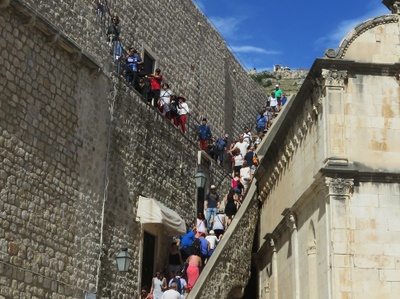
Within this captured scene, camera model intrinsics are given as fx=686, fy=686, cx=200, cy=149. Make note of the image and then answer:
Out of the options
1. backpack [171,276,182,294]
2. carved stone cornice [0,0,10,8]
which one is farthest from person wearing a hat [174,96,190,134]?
carved stone cornice [0,0,10,8]

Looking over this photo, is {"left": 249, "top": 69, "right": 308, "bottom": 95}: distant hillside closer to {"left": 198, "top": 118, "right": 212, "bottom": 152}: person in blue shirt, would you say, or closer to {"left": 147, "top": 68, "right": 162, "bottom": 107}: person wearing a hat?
{"left": 198, "top": 118, "right": 212, "bottom": 152}: person in blue shirt

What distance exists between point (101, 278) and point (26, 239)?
315cm

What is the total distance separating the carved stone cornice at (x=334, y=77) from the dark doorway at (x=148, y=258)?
6965 mm

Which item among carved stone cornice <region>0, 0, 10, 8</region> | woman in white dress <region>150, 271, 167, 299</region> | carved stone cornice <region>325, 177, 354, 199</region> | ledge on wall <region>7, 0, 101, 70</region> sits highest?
ledge on wall <region>7, 0, 101, 70</region>

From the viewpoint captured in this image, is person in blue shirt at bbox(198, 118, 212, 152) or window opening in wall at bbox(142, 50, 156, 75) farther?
person in blue shirt at bbox(198, 118, 212, 152)

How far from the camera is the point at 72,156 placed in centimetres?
1512

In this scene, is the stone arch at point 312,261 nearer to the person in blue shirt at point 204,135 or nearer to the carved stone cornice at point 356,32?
the carved stone cornice at point 356,32

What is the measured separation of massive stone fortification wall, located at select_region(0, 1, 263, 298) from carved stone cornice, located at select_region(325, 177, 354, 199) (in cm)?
558

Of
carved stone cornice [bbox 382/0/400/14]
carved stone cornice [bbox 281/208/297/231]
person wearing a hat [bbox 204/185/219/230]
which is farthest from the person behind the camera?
person wearing a hat [bbox 204/185/219/230]

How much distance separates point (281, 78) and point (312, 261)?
57.9 metres

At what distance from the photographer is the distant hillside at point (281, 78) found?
66.4 meters

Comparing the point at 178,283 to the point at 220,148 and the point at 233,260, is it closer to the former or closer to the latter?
the point at 233,260

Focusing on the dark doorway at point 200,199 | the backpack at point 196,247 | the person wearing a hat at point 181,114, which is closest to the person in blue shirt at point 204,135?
the person wearing a hat at point 181,114

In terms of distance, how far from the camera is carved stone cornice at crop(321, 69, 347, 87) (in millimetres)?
13953
